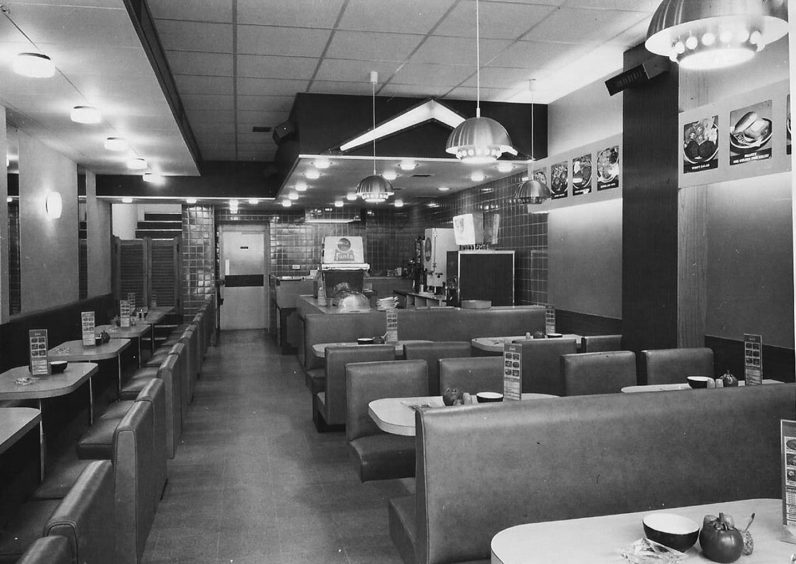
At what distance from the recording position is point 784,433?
6.20 feet

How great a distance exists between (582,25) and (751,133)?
1444 millimetres

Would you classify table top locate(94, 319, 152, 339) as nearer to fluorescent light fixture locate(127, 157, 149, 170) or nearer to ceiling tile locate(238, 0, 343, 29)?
fluorescent light fixture locate(127, 157, 149, 170)

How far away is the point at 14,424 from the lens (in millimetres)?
2988

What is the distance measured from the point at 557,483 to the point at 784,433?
33.0 inches

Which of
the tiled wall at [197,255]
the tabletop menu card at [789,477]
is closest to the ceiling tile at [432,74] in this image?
the tabletop menu card at [789,477]

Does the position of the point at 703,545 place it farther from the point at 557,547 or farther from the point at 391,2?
the point at 391,2

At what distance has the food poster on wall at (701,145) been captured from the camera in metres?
4.54

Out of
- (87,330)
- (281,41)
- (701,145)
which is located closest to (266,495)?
(87,330)

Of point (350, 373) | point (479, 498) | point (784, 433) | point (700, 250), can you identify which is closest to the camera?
point (784, 433)

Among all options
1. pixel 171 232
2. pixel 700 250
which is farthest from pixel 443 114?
pixel 171 232

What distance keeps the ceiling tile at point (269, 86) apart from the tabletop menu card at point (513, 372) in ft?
13.2

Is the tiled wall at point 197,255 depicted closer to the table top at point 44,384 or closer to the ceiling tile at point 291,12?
the table top at point 44,384

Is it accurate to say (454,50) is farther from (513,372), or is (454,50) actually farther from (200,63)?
(513,372)

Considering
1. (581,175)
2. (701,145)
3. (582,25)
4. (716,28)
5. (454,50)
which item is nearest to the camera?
(716,28)
